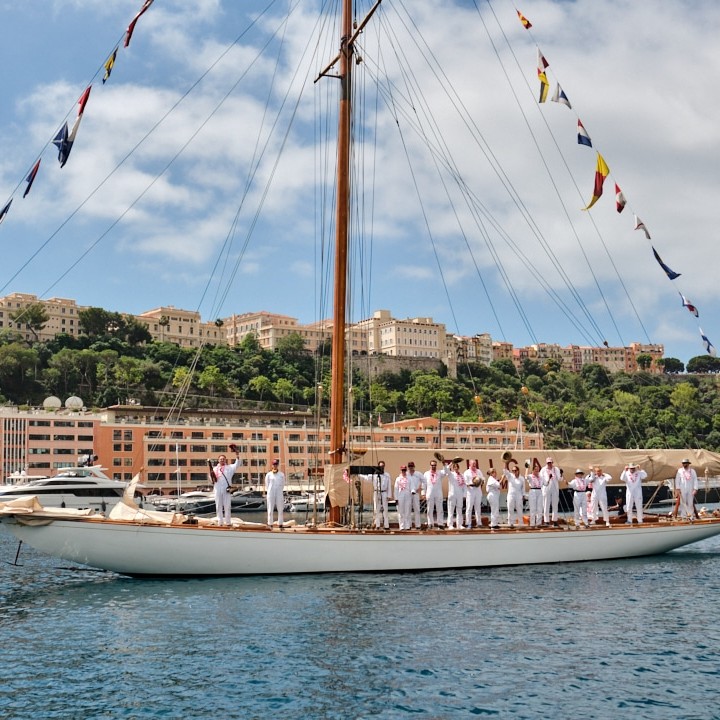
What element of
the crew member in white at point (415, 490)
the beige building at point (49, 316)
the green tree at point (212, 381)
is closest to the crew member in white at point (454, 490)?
the crew member in white at point (415, 490)

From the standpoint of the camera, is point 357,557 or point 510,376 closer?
point 357,557

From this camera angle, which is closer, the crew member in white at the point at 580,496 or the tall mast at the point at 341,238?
the tall mast at the point at 341,238

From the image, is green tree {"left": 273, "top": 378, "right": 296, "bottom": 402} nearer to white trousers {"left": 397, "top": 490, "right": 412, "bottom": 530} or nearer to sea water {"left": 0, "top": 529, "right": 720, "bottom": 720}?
white trousers {"left": 397, "top": 490, "right": 412, "bottom": 530}

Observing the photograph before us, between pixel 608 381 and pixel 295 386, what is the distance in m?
75.4

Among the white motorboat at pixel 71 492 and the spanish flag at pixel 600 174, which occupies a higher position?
the spanish flag at pixel 600 174

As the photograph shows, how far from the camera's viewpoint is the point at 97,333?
147m

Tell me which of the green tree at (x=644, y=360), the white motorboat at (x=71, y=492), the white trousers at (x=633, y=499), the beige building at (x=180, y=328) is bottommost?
the white motorboat at (x=71, y=492)

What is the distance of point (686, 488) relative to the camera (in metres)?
25.3

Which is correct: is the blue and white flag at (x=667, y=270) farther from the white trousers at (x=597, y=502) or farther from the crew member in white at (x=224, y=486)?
the crew member in white at (x=224, y=486)

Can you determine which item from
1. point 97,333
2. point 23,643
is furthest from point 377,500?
point 97,333

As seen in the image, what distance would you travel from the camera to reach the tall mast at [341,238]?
22328mm

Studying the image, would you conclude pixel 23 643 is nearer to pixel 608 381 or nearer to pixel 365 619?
pixel 365 619

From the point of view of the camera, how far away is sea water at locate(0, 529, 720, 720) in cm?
1067

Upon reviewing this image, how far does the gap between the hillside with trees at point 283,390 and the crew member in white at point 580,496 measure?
A: 75655 mm
